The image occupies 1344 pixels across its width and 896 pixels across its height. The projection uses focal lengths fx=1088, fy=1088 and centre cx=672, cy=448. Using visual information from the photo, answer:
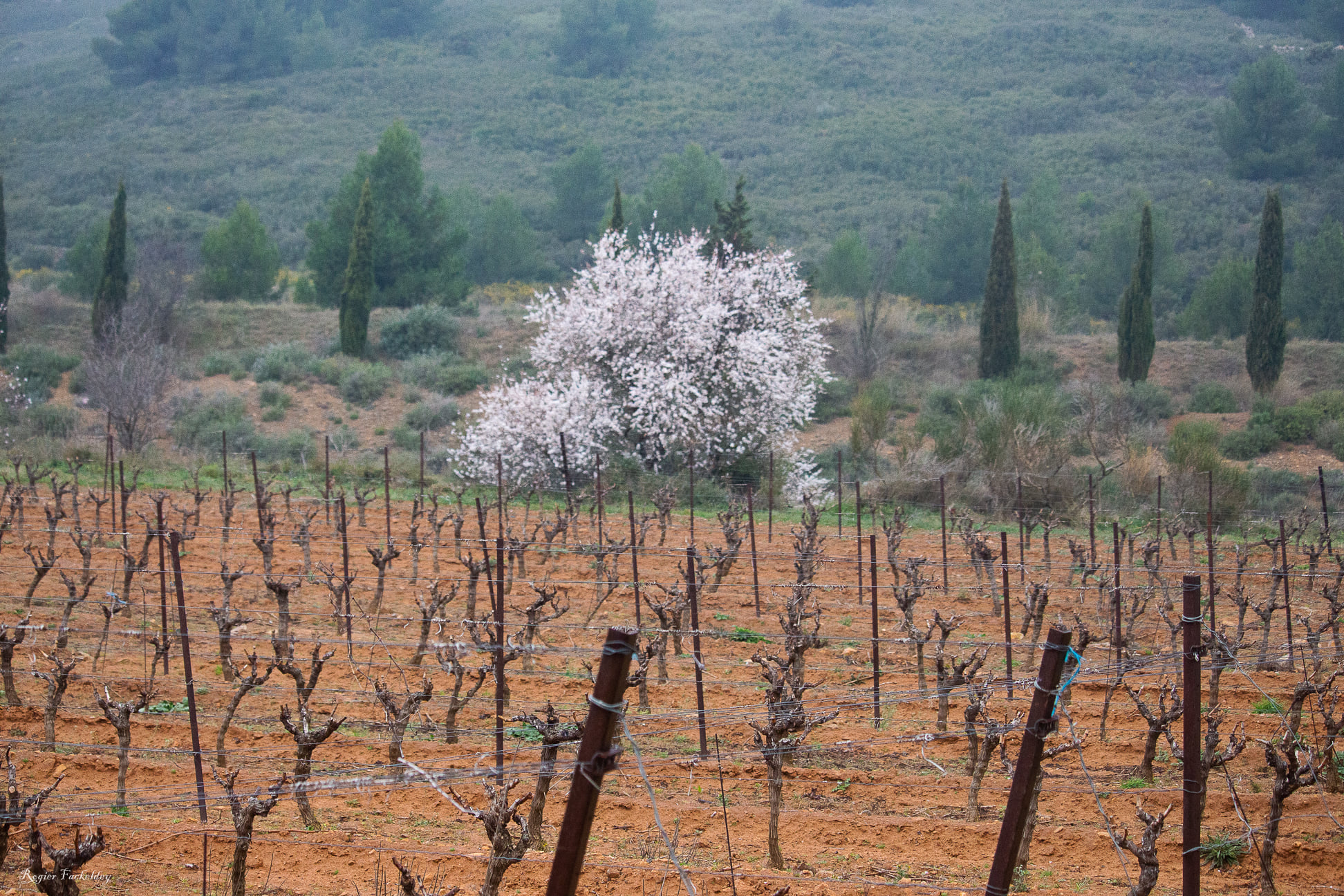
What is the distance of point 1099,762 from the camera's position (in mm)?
7641

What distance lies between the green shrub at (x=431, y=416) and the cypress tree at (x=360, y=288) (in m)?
4.88

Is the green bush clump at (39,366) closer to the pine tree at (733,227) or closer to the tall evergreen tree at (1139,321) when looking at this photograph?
the pine tree at (733,227)

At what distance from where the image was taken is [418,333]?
103 ft

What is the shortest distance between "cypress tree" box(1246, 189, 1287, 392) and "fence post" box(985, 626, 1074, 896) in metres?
26.3

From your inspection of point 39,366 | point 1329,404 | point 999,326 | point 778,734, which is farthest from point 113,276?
point 1329,404

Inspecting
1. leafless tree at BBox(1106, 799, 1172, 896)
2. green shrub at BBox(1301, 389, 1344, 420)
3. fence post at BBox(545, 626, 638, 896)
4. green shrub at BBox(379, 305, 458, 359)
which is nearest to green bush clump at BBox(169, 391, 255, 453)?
green shrub at BBox(379, 305, 458, 359)

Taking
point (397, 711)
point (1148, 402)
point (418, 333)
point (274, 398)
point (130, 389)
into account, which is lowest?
point (397, 711)

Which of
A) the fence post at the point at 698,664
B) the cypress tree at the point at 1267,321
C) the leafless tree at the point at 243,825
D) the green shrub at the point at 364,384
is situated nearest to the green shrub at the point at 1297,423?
the cypress tree at the point at 1267,321

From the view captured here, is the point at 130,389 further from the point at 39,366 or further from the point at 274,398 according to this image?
the point at 39,366

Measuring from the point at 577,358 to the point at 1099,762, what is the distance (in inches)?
559

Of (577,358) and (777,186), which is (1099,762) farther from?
(777,186)

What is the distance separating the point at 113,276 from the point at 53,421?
7163 mm

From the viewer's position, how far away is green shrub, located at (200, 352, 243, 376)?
29.8 m

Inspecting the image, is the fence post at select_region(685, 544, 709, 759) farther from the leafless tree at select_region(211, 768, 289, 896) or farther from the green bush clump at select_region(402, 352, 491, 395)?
the green bush clump at select_region(402, 352, 491, 395)
